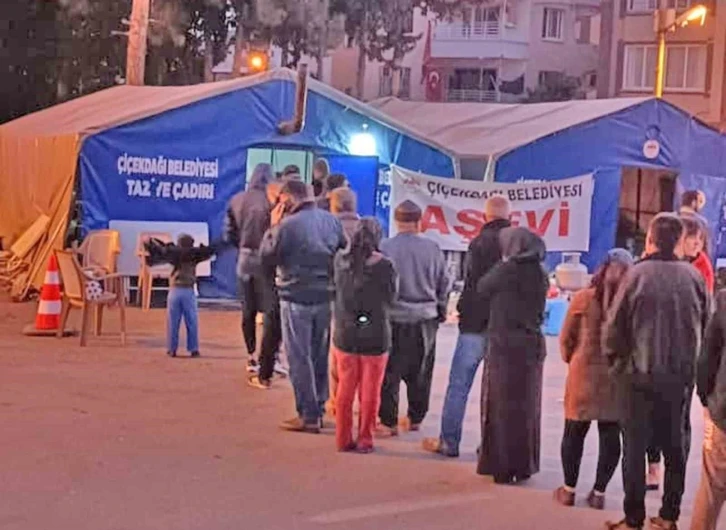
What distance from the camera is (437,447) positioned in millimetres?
9992

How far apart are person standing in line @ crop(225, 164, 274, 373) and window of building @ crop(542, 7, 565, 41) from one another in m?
45.4

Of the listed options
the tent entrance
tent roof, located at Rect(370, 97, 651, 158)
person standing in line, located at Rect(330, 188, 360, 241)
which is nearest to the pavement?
person standing in line, located at Rect(330, 188, 360, 241)

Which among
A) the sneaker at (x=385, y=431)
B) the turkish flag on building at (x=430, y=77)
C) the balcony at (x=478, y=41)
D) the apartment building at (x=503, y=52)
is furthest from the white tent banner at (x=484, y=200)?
the turkish flag on building at (x=430, y=77)

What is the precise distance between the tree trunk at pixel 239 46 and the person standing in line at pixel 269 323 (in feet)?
81.2

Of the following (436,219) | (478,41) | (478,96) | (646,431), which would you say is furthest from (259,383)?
→ (478,41)

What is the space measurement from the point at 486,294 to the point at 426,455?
1.57 metres

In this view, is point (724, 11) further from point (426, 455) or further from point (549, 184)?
point (426, 455)

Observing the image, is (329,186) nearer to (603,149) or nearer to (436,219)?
(436,219)

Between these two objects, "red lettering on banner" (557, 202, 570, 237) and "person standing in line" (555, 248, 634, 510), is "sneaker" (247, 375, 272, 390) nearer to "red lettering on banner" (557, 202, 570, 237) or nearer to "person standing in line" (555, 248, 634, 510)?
"person standing in line" (555, 248, 634, 510)

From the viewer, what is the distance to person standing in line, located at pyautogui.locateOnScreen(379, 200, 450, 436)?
10.2 meters

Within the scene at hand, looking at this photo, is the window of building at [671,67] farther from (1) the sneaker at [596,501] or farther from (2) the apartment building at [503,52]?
(1) the sneaker at [596,501]

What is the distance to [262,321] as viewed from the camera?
12164mm

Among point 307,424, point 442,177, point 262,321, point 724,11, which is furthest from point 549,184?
point 724,11

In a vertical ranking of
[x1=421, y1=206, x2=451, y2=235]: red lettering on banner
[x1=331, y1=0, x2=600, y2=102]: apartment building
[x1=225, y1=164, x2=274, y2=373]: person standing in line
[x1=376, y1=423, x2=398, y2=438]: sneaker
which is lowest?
[x1=376, y1=423, x2=398, y2=438]: sneaker
